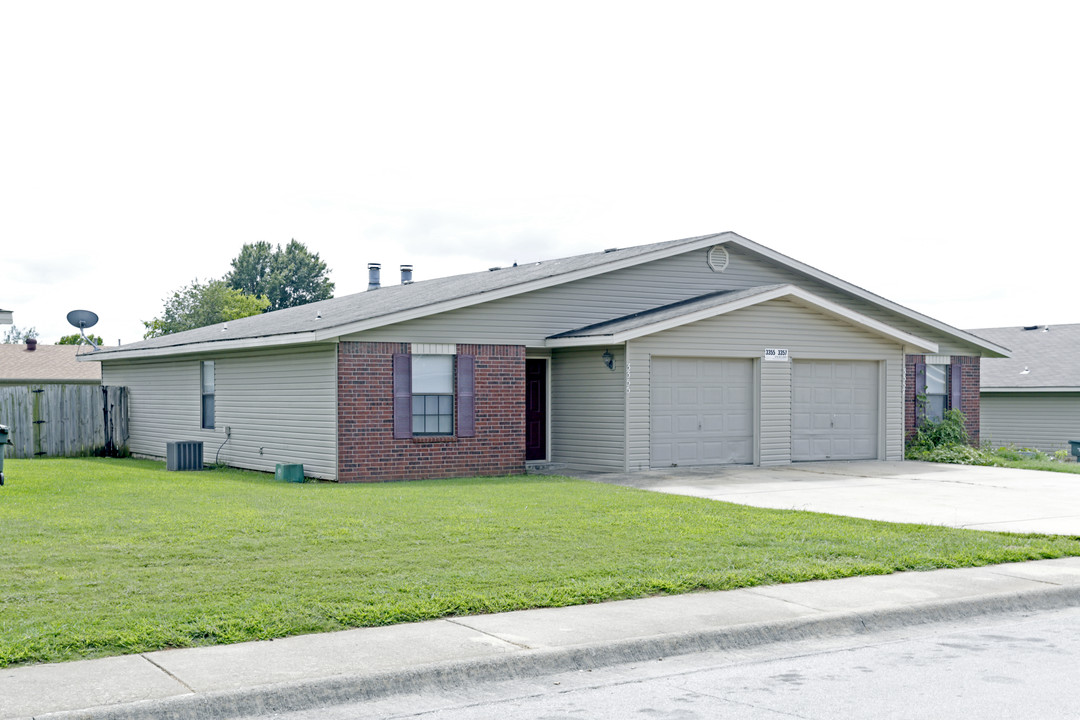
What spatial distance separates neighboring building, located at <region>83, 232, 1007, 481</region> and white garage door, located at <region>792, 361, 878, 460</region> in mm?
35

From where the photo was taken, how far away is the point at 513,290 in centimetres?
1969

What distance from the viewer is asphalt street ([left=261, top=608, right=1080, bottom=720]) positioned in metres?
5.93

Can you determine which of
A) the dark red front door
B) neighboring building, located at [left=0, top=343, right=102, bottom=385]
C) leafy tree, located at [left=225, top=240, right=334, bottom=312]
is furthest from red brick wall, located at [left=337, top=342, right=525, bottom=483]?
leafy tree, located at [left=225, top=240, right=334, bottom=312]

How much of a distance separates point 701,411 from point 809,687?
14.4 meters

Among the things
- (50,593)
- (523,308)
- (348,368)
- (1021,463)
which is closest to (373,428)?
(348,368)

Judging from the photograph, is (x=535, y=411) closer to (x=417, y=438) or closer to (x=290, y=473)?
(x=417, y=438)

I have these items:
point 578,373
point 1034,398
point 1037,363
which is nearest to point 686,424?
point 578,373

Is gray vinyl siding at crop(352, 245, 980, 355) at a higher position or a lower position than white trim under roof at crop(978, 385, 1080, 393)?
higher

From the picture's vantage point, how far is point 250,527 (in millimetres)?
11562

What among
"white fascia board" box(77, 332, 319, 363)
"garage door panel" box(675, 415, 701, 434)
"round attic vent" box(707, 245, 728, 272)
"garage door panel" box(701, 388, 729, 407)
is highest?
"round attic vent" box(707, 245, 728, 272)

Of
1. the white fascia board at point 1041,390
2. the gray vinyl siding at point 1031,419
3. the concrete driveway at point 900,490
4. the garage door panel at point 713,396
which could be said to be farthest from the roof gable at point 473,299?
the gray vinyl siding at point 1031,419

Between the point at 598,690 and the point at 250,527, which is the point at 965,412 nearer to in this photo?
the point at 250,527

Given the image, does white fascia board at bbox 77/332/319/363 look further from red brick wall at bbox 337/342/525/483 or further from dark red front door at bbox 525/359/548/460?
dark red front door at bbox 525/359/548/460

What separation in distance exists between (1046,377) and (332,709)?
29.6 metres
